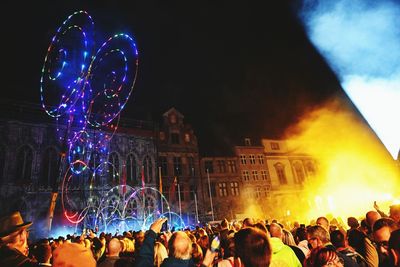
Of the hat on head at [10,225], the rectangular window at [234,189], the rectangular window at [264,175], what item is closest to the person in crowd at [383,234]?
the hat on head at [10,225]

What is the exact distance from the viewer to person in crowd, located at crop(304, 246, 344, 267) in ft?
9.63

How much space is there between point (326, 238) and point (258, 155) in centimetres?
3891

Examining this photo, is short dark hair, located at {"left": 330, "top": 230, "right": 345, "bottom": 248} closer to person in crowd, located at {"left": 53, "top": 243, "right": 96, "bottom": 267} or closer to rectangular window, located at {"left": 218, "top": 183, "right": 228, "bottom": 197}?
person in crowd, located at {"left": 53, "top": 243, "right": 96, "bottom": 267}

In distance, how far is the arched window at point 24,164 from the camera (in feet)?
77.5

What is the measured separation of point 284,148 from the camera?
45469mm

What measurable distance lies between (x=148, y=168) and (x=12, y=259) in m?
30.2

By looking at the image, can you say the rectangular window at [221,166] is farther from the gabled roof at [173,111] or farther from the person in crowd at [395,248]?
the person in crowd at [395,248]

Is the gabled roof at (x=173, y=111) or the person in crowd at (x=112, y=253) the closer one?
the person in crowd at (x=112, y=253)

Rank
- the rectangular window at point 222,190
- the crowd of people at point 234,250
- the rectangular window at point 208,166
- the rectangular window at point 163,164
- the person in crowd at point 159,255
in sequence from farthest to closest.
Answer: the rectangular window at point 208,166
the rectangular window at point 222,190
the rectangular window at point 163,164
the person in crowd at point 159,255
the crowd of people at point 234,250

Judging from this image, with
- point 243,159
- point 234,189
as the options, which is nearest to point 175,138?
point 234,189

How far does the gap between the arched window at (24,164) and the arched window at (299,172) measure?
3851 cm

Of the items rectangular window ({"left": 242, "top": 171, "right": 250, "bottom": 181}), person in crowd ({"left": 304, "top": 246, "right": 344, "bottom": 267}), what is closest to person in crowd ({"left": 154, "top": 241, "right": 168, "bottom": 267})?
person in crowd ({"left": 304, "top": 246, "right": 344, "bottom": 267})

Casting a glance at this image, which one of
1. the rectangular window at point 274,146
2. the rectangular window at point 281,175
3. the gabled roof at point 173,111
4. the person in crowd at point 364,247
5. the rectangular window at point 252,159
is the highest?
the gabled roof at point 173,111

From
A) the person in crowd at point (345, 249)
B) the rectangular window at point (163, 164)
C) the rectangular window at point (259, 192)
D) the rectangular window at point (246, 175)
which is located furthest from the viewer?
the rectangular window at point (246, 175)
